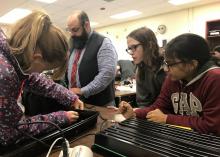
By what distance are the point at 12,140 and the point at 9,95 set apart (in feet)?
0.53

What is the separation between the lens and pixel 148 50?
64.7 inches

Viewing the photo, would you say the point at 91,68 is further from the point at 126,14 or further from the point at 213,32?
the point at 126,14

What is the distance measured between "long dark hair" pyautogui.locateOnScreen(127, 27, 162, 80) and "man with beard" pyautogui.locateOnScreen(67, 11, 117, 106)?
0.26 meters

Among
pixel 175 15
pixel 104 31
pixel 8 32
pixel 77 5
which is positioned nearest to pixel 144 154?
pixel 8 32

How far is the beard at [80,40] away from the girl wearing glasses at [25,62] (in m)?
0.82

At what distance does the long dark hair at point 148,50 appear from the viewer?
1.63m

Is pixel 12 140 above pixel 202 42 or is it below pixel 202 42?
below

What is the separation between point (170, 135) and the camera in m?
0.76

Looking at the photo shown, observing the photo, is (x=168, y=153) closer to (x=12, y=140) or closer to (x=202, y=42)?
(x=12, y=140)

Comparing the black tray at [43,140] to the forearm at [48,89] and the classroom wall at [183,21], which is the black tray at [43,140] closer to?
the forearm at [48,89]

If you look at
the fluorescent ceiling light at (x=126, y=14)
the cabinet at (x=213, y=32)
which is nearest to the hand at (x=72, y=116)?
the cabinet at (x=213, y=32)

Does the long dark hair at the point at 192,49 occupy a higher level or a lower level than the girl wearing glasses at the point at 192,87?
higher

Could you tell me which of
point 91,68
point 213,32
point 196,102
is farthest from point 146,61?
point 213,32

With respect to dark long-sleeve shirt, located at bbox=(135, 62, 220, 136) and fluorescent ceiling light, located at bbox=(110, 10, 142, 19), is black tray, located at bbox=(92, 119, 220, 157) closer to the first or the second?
dark long-sleeve shirt, located at bbox=(135, 62, 220, 136)
